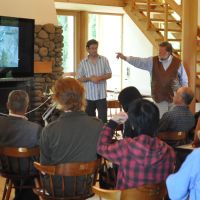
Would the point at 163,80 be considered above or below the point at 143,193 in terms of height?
above

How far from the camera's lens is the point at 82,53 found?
9.46 metres

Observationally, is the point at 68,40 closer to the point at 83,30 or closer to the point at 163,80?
the point at 83,30

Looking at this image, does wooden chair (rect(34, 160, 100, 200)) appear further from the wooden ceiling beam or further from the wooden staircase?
the wooden ceiling beam

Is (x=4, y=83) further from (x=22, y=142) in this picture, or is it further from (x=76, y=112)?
(x=76, y=112)

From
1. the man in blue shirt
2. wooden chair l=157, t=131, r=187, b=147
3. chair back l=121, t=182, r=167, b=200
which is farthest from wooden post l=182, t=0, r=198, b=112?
chair back l=121, t=182, r=167, b=200

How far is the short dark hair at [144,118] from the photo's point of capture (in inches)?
95.6

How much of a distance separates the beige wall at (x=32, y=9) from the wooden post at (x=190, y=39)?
2.33 m

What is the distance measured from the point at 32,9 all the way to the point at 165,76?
115 inches

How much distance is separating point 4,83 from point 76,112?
13.3 ft

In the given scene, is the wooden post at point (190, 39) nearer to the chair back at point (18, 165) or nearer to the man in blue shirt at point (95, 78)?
the man in blue shirt at point (95, 78)

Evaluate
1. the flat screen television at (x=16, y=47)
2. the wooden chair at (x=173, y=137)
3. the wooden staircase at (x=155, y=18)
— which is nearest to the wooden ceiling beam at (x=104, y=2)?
the wooden staircase at (x=155, y=18)

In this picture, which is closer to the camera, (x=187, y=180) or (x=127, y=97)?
(x=187, y=180)

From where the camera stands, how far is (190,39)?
20.5 ft

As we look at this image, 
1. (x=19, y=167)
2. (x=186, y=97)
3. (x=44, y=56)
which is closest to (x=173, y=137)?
(x=186, y=97)
